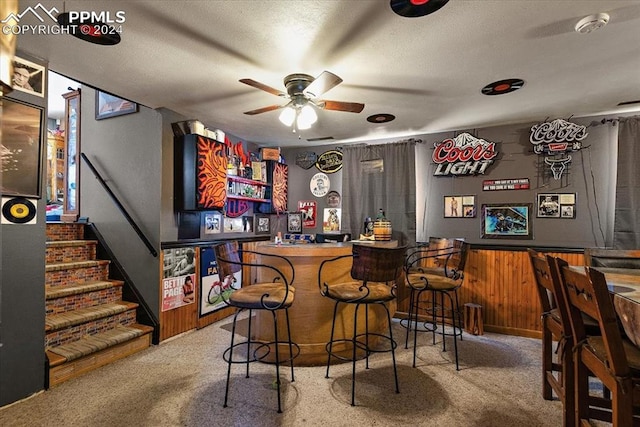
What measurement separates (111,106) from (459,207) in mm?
4421

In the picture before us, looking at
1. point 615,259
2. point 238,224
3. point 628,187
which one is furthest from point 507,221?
point 238,224

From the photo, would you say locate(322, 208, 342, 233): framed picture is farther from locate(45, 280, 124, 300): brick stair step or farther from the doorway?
the doorway

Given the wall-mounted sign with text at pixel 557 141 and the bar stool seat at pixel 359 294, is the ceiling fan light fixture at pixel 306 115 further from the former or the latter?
the wall-mounted sign with text at pixel 557 141

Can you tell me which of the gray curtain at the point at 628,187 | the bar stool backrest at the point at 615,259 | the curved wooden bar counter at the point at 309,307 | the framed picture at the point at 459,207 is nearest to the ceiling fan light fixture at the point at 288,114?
the curved wooden bar counter at the point at 309,307

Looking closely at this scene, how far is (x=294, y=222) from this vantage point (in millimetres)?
5445

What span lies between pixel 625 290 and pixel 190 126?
3802 millimetres

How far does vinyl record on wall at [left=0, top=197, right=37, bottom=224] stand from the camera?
232 cm

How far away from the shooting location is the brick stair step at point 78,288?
2.92 m

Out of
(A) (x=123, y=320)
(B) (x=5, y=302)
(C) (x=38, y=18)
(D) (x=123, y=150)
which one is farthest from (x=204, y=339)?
(C) (x=38, y=18)

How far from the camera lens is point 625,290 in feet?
5.37

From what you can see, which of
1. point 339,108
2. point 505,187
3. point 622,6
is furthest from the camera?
point 505,187

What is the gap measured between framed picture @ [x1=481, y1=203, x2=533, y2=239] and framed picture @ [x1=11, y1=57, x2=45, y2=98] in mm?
4626

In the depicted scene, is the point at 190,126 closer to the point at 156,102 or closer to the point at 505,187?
the point at 156,102

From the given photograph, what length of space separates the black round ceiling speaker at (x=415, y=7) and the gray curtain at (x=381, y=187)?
8.97 feet
